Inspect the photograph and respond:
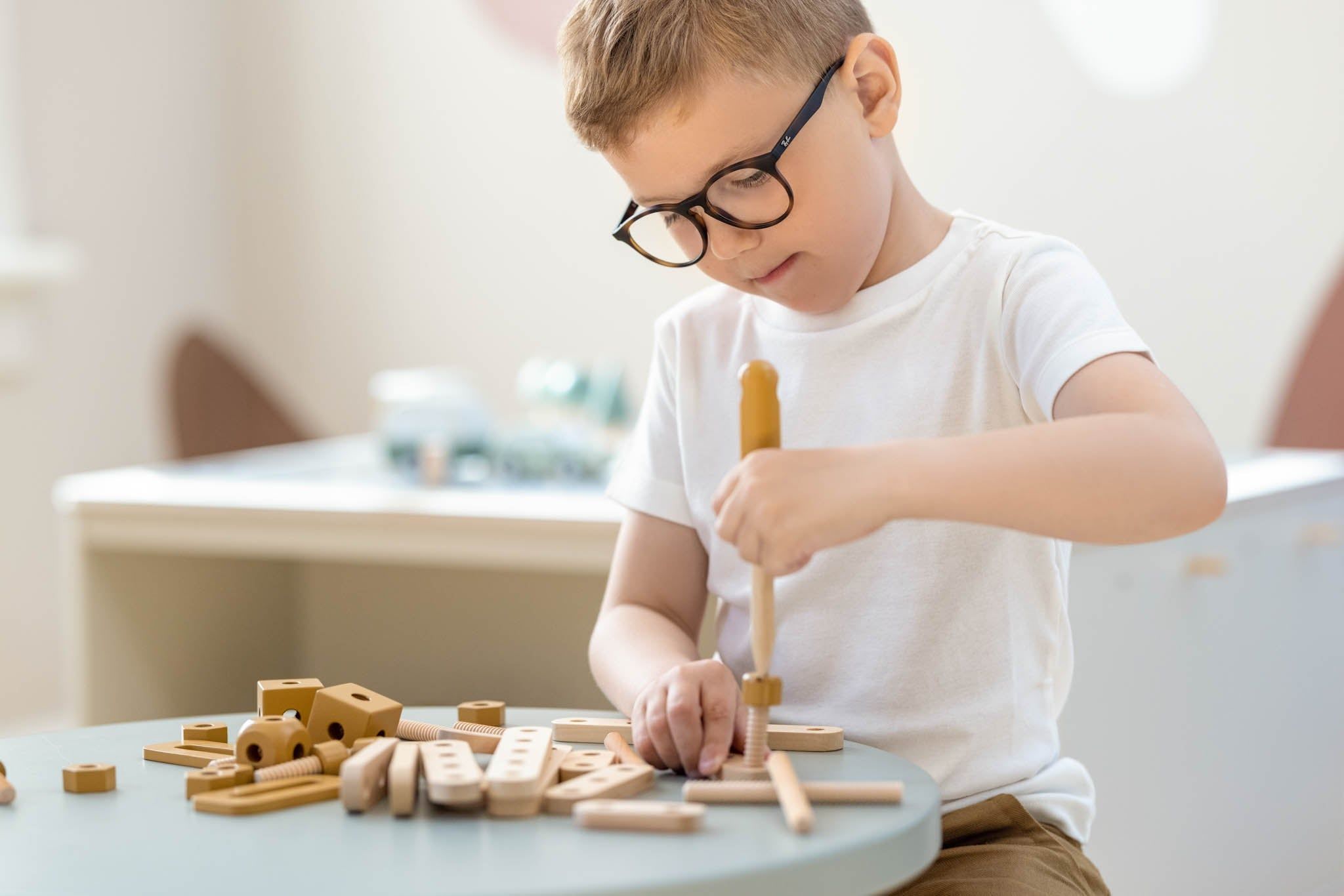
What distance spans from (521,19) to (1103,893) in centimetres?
224

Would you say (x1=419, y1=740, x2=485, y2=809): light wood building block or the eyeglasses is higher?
the eyeglasses

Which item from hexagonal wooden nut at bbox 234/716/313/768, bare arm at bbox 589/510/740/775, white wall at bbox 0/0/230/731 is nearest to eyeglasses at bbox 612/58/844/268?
bare arm at bbox 589/510/740/775

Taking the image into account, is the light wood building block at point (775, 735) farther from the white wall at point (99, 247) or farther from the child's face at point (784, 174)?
the white wall at point (99, 247)

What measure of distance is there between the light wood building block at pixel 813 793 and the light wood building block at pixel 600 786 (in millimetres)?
26

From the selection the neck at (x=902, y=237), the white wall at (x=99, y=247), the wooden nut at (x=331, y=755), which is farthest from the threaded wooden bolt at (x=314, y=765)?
the white wall at (x=99, y=247)

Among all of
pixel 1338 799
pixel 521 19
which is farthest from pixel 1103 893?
pixel 521 19

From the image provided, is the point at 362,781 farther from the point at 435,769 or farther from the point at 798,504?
the point at 798,504

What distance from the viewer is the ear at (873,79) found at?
2.62 feet

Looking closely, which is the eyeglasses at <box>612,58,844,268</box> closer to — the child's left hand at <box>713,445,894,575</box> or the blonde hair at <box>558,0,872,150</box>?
the blonde hair at <box>558,0,872,150</box>

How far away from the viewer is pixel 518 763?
59 cm

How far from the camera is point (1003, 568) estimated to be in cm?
83

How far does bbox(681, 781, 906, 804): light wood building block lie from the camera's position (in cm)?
57

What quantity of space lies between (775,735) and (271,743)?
22 centimetres

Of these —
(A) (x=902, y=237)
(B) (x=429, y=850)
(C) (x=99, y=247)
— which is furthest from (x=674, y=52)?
(C) (x=99, y=247)
